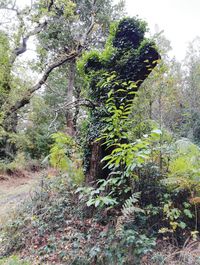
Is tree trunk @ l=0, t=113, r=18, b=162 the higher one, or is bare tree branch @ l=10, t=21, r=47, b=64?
bare tree branch @ l=10, t=21, r=47, b=64

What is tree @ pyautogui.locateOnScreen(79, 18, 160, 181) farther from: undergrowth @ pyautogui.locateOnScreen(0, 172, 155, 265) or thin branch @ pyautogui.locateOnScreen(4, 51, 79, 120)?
thin branch @ pyautogui.locateOnScreen(4, 51, 79, 120)

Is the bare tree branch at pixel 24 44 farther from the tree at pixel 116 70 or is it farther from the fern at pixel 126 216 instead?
the fern at pixel 126 216

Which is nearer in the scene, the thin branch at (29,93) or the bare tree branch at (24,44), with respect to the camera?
the thin branch at (29,93)

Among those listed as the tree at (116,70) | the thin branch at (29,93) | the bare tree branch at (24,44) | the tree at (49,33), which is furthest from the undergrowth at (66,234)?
the bare tree branch at (24,44)

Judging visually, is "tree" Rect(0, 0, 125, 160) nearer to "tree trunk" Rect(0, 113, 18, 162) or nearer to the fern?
"tree trunk" Rect(0, 113, 18, 162)

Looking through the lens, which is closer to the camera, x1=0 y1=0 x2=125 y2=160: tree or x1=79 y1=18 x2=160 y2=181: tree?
x1=79 y1=18 x2=160 y2=181: tree

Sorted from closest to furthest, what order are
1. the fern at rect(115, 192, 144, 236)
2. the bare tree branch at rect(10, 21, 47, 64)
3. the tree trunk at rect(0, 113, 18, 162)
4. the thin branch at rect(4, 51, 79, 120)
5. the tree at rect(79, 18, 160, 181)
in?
the fern at rect(115, 192, 144, 236) < the tree at rect(79, 18, 160, 181) < the thin branch at rect(4, 51, 79, 120) < the bare tree branch at rect(10, 21, 47, 64) < the tree trunk at rect(0, 113, 18, 162)

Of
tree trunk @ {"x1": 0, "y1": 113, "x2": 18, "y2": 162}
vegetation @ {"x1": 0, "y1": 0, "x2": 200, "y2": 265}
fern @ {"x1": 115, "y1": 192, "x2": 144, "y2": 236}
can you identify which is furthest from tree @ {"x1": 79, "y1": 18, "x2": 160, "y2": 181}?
tree trunk @ {"x1": 0, "y1": 113, "x2": 18, "y2": 162}

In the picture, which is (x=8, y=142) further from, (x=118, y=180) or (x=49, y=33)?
(x=118, y=180)

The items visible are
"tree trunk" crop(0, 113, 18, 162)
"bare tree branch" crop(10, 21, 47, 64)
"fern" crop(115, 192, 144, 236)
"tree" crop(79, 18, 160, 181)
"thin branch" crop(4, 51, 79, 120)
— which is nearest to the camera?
"fern" crop(115, 192, 144, 236)

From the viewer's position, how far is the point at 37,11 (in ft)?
37.2

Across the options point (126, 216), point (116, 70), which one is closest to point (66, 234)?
point (126, 216)

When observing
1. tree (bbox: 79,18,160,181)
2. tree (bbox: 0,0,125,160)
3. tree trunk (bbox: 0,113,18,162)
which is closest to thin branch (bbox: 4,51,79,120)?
tree (bbox: 0,0,125,160)

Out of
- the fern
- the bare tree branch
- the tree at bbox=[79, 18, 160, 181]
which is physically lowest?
the fern
